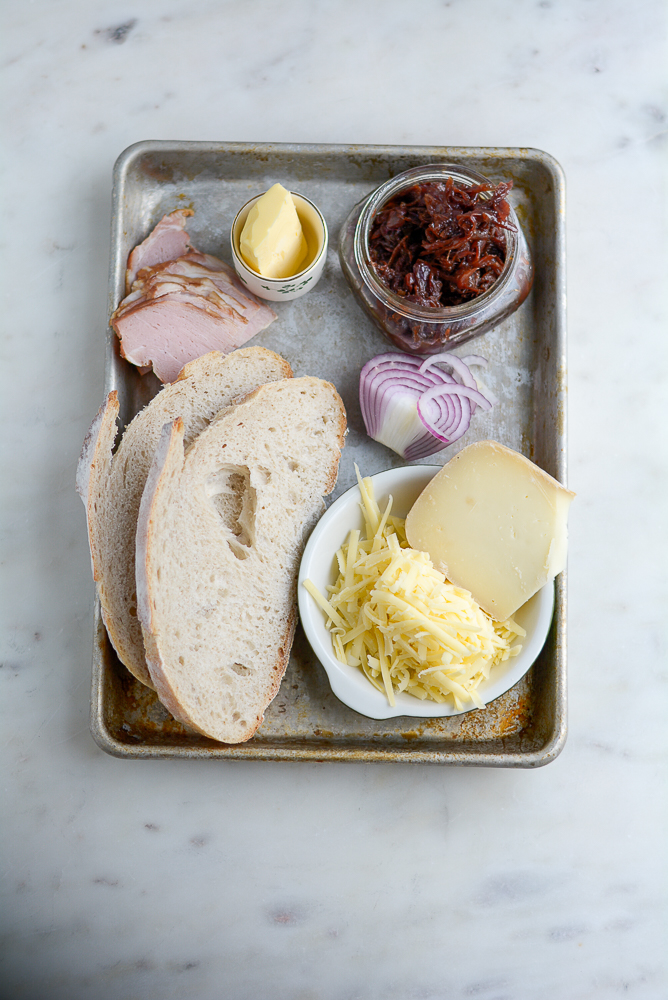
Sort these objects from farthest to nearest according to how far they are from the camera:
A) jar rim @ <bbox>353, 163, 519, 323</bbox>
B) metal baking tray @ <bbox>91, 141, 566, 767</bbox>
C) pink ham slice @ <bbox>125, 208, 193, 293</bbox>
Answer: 1. pink ham slice @ <bbox>125, 208, 193, 293</bbox>
2. metal baking tray @ <bbox>91, 141, 566, 767</bbox>
3. jar rim @ <bbox>353, 163, 519, 323</bbox>

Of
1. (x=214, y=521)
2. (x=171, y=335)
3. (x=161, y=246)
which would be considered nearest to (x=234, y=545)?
(x=214, y=521)

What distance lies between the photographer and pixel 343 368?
1.94 meters

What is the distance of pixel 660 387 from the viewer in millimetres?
2070

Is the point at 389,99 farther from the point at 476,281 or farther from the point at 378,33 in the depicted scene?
the point at 476,281

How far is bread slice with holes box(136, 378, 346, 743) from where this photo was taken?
160cm

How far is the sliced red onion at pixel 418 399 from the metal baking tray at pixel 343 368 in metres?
0.08

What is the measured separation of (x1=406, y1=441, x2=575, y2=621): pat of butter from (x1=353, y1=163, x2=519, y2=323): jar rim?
32cm

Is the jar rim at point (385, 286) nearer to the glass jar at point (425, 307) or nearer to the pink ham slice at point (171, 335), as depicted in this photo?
the glass jar at point (425, 307)

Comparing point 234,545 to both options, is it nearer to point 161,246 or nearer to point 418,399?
point 418,399

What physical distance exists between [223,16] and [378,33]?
1.48 feet

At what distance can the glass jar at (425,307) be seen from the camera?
1.71m

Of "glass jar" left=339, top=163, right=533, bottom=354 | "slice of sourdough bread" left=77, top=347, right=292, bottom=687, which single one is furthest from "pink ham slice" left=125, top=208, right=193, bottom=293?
"glass jar" left=339, top=163, right=533, bottom=354

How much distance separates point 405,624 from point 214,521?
51 centimetres

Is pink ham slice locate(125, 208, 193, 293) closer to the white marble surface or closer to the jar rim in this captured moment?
the white marble surface
